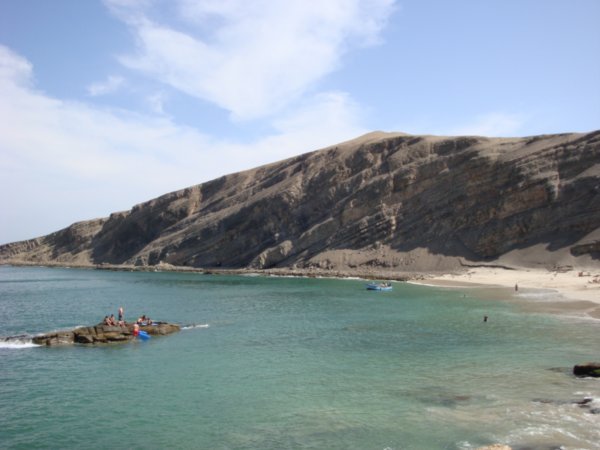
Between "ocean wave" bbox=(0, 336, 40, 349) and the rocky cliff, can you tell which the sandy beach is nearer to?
the rocky cliff

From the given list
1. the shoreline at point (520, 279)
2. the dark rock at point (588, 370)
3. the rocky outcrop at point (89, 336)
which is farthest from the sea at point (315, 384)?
the shoreline at point (520, 279)

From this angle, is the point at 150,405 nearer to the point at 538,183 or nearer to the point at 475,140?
the point at 538,183

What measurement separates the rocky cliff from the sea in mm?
32381

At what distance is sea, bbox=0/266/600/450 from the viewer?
15539 mm

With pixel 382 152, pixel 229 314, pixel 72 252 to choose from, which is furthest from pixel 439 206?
pixel 72 252

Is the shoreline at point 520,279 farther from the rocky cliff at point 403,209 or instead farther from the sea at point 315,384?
the sea at point 315,384

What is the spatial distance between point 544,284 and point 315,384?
42587mm

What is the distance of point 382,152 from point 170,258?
164 feet

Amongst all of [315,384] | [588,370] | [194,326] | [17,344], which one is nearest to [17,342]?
[17,344]

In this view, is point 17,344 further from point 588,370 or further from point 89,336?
point 588,370

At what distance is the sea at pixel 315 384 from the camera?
612 inches

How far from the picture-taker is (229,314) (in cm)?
4309

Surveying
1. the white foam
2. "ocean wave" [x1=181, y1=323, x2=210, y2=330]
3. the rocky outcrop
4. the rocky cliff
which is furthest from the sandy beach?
the white foam

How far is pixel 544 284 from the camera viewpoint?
55500 millimetres
